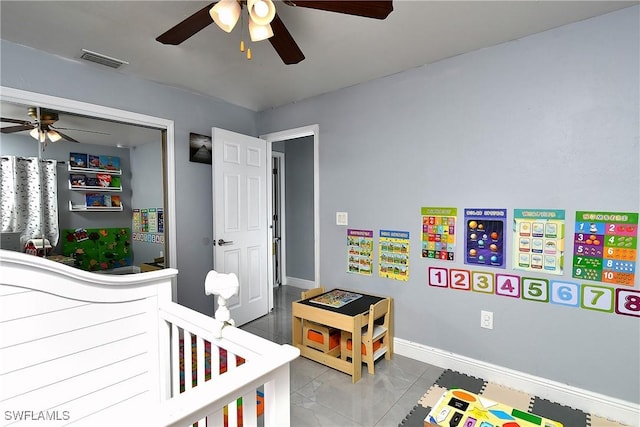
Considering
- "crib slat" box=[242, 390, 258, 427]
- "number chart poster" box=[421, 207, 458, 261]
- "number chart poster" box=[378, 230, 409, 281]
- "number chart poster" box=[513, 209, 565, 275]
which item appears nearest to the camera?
"crib slat" box=[242, 390, 258, 427]

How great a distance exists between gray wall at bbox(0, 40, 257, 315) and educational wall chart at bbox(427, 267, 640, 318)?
223 centimetres

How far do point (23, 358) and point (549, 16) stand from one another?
3.22m

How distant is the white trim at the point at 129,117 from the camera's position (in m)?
2.11

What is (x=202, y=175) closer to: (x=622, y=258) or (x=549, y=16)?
(x=549, y=16)

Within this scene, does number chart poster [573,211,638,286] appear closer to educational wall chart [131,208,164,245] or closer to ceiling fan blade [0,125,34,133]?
educational wall chart [131,208,164,245]

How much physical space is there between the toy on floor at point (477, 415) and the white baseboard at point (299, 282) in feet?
10.6

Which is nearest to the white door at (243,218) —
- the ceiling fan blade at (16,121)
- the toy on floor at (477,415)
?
the ceiling fan blade at (16,121)

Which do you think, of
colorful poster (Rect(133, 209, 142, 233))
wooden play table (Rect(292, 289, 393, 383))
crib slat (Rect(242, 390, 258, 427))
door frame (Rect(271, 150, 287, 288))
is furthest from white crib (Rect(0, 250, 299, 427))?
door frame (Rect(271, 150, 287, 288))

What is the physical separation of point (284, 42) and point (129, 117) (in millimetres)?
1696

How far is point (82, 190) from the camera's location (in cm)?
254

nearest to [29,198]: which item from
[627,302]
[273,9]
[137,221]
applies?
[137,221]

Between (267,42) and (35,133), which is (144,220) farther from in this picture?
(267,42)

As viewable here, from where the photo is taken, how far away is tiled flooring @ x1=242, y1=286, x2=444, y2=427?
1.87m

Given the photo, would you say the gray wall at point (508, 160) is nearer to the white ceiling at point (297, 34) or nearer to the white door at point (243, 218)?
the white ceiling at point (297, 34)
